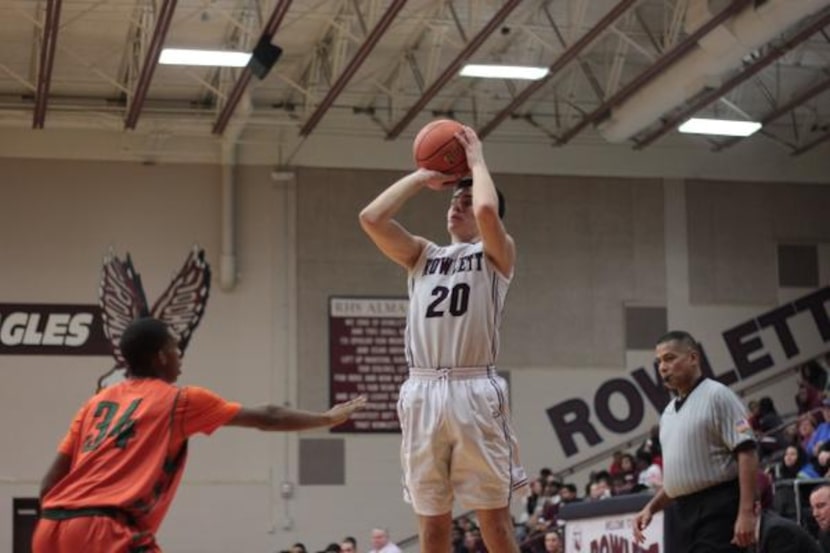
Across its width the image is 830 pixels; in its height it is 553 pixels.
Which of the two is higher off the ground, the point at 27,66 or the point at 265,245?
the point at 27,66

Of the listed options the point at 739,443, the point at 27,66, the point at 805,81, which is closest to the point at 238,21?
the point at 27,66

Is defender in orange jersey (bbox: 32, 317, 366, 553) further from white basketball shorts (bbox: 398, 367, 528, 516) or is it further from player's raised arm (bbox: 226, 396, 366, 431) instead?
white basketball shorts (bbox: 398, 367, 528, 516)

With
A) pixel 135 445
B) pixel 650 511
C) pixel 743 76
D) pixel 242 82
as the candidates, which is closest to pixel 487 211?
pixel 135 445

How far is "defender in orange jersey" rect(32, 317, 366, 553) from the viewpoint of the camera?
5348 millimetres

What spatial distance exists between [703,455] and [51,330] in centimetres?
1700

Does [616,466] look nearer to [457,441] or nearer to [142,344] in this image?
[457,441]

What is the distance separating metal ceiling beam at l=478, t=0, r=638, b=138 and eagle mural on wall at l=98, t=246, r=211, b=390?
16.8ft

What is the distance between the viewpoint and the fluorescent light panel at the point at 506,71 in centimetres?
2095

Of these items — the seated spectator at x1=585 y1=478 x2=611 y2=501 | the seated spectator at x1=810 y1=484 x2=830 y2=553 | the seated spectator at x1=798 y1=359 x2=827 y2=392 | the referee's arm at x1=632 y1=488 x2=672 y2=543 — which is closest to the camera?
the referee's arm at x1=632 y1=488 x2=672 y2=543

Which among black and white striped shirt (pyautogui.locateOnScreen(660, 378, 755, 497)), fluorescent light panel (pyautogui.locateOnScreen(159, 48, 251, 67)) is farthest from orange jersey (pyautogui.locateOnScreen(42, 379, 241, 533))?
→ fluorescent light panel (pyautogui.locateOnScreen(159, 48, 251, 67))

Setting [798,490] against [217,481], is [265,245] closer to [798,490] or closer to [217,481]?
[217,481]

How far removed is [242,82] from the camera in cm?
2103

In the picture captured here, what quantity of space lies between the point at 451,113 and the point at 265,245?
3775 mm

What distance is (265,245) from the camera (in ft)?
79.5
